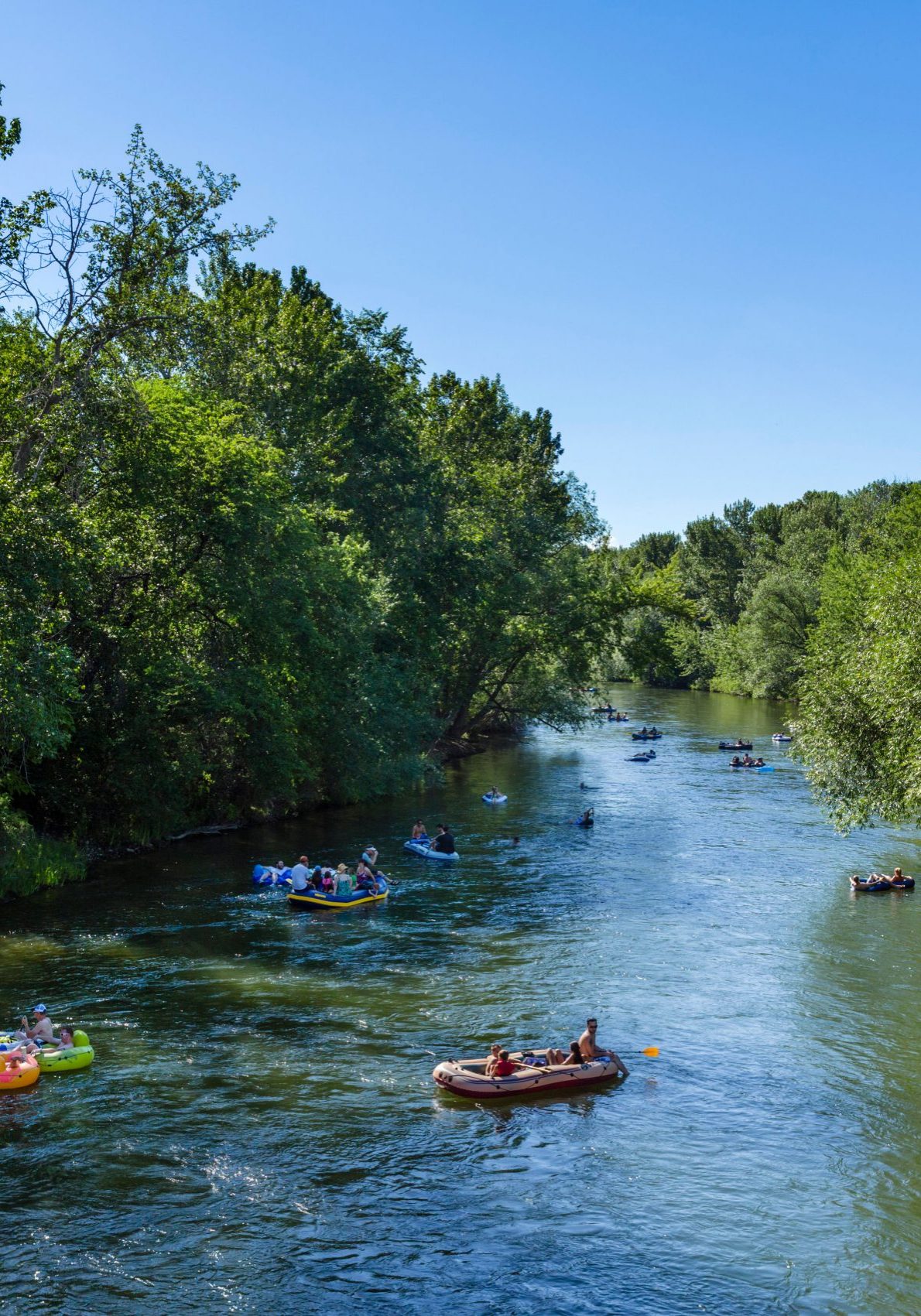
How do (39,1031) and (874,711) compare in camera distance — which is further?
(874,711)

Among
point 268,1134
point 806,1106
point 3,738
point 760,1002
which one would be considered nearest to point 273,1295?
point 268,1134

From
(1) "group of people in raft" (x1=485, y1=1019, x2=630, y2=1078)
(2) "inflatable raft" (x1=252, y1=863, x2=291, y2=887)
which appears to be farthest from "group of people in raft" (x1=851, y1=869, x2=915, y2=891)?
(2) "inflatable raft" (x1=252, y1=863, x2=291, y2=887)

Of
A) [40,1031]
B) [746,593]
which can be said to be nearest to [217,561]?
[40,1031]

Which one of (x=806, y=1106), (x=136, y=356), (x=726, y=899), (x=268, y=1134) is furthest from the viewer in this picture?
(x=726, y=899)

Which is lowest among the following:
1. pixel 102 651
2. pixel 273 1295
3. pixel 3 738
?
pixel 273 1295

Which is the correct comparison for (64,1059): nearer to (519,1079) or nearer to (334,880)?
(519,1079)

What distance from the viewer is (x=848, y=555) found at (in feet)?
294

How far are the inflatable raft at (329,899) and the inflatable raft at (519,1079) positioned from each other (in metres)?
11.3

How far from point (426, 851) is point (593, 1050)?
1735cm

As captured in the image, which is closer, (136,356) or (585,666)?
(136,356)

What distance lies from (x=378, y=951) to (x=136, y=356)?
16.4 m

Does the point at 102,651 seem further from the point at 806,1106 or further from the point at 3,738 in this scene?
the point at 806,1106

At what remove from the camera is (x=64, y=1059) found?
18.3 metres

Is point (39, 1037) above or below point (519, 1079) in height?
above
